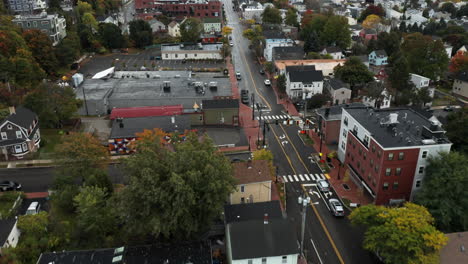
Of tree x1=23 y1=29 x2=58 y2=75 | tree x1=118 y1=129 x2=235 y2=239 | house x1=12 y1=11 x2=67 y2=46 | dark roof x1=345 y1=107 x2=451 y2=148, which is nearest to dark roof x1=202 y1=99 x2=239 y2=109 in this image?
dark roof x1=345 y1=107 x2=451 y2=148

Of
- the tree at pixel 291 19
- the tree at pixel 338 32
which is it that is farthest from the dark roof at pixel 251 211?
the tree at pixel 291 19

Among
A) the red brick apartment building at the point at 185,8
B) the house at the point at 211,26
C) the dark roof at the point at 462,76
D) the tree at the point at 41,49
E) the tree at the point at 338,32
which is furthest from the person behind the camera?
the red brick apartment building at the point at 185,8

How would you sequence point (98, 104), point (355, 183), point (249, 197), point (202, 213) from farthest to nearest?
point (98, 104) → point (355, 183) → point (249, 197) → point (202, 213)

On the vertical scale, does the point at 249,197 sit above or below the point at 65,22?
below

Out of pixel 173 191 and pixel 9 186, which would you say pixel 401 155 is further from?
pixel 9 186

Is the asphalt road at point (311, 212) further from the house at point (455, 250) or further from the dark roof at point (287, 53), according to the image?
the dark roof at point (287, 53)

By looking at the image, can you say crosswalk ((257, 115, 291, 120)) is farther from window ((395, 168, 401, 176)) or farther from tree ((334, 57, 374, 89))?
window ((395, 168, 401, 176))

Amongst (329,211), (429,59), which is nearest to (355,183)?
(329,211)

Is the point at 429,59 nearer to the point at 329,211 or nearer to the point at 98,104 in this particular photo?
the point at 329,211
